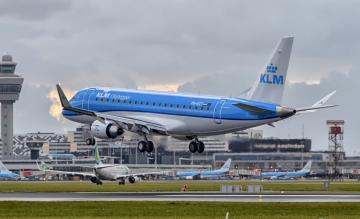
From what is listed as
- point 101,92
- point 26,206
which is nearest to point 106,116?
point 101,92

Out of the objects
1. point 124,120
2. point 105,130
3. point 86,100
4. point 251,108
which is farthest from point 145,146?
point 251,108

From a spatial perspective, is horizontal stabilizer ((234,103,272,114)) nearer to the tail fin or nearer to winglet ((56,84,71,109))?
the tail fin

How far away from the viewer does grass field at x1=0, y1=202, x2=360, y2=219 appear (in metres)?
78.0

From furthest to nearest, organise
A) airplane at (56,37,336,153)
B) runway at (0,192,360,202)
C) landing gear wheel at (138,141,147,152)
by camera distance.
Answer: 1. landing gear wheel at (138,141,147,152)
2. airplane at (56,37,336,153)
3. runway at (0,192,360,202)

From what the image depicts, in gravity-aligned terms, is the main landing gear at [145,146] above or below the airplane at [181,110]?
below

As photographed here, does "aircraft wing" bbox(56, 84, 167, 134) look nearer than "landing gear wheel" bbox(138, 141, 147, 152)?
Yes

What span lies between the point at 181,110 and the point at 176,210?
30130mm

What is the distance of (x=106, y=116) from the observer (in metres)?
117

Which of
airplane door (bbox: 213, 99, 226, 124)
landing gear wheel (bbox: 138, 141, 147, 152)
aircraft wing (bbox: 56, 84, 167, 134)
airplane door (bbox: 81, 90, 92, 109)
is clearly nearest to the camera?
airplane door (bbox: 213, 99, 226, 124)

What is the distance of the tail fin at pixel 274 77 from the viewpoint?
10969cm

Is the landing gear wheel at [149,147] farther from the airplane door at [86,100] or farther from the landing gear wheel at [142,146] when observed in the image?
the airplane door at [86,100]

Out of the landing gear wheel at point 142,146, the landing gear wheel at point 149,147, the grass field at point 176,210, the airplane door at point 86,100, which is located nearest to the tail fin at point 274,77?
the landing gear wheel at point 149,147

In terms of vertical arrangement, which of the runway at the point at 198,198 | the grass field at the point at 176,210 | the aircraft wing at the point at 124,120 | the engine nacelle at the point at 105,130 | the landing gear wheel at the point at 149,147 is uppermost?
the aircraft wing at the point at 124,120

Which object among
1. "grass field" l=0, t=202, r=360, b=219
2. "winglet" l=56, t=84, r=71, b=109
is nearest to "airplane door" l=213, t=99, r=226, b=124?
"winglet" l=56, t=84, r=71, b=109
